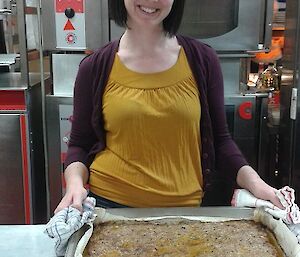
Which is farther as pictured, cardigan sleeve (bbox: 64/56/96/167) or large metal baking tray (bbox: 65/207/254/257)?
cardigan sleeve (bbox: 64/56/96/167)

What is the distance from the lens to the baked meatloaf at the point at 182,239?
961mm

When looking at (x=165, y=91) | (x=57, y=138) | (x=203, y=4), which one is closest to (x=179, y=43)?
(x=165, y=91)

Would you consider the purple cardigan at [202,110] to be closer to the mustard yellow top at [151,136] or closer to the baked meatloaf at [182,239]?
the mustard yellow top at [151,136]

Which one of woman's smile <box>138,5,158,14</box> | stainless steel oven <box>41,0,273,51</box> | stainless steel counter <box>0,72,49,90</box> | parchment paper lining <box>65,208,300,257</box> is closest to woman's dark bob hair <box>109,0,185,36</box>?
woman's smile <box>138,5,158,14</box>

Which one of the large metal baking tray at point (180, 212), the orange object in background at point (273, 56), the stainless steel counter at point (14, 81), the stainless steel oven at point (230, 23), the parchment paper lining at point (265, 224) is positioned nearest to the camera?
the parchment paper lining at point (265, 224)

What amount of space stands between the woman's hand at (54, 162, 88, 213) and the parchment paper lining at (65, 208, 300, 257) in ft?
0.17

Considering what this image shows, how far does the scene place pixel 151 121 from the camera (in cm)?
123

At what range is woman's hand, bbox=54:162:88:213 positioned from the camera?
1074 mm

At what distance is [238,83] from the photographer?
7.33 feet

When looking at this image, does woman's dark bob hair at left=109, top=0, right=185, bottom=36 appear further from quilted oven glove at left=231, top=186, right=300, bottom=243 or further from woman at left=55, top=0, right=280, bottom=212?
quilted oven glove at left=231, top=186, right=300, bottom=243

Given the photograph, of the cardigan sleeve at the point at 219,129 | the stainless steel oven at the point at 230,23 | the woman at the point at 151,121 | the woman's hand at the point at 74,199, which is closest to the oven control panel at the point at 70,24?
the stainless steel oven at the point at 230,23

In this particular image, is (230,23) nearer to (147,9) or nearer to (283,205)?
(147,9)

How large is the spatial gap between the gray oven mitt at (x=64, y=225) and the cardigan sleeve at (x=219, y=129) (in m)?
0.43

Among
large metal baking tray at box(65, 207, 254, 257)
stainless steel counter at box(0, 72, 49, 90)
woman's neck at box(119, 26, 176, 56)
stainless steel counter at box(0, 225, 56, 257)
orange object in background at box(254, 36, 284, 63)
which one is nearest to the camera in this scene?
stainless steel counter at box(0, 225, 56, 257)
